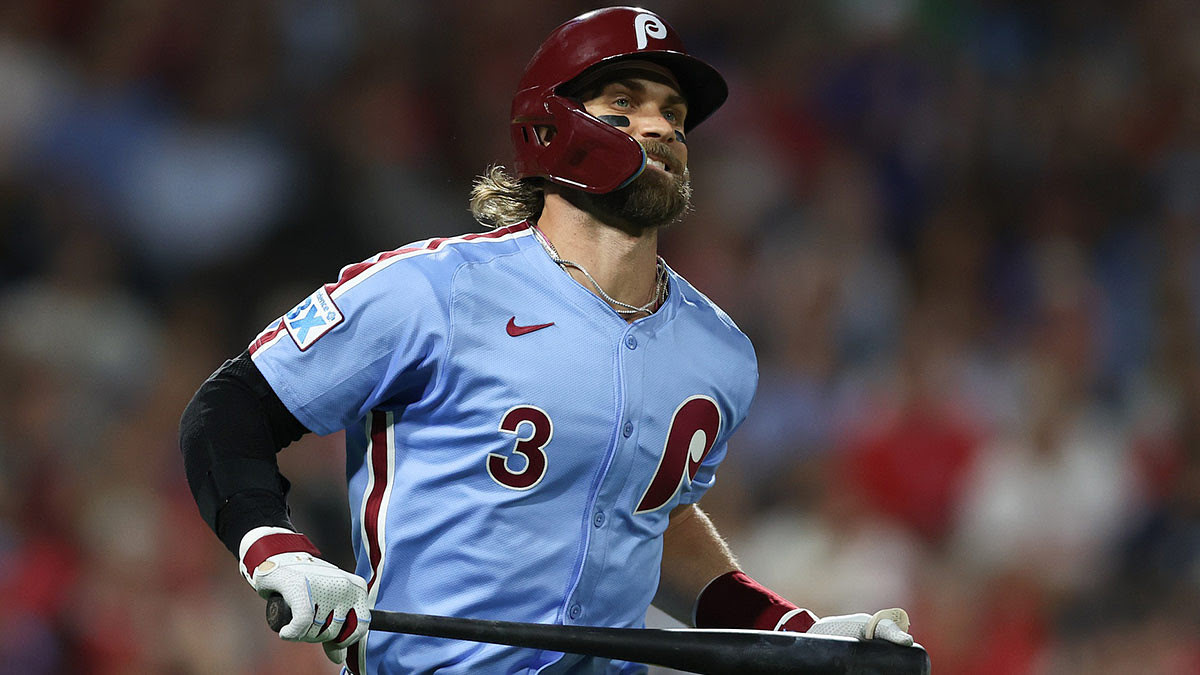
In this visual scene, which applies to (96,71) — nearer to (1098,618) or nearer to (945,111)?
(945,111)

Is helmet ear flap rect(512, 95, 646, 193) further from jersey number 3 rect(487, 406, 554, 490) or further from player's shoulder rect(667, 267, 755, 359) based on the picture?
jersey number 3 rect(487, 406, 554, 490)

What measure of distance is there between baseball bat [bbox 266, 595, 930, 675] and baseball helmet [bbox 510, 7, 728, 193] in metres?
0.83

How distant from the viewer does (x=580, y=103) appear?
8.68 feet

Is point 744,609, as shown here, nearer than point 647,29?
No

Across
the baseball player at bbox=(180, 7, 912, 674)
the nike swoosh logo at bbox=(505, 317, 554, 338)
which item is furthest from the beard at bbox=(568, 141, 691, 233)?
the nike swoosh logo at bbox=(505, 317, 554, 338)

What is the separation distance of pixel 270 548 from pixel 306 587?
11 centimetres

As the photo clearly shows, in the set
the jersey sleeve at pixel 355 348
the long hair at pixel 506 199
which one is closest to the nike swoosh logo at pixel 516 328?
the jersey sleeve at pixel 355 348

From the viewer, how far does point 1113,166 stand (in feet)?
22.0

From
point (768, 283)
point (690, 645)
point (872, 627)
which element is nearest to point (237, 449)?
point (690, 645)

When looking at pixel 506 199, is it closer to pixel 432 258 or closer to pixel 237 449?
pixel 432 258

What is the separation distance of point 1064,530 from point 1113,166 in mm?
2253

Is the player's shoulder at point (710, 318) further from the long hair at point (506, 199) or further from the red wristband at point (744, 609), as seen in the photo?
the red wristband at point (744, 609)

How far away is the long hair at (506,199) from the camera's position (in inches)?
110

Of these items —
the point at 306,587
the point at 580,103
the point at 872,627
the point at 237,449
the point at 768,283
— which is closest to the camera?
the point at 306,587
